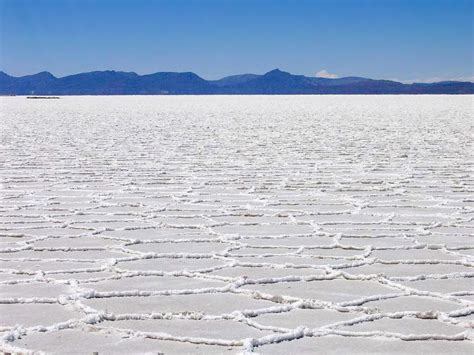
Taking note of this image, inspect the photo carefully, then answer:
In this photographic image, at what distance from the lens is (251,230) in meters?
3.28

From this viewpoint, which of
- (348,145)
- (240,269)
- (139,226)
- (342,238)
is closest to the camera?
(240,269)

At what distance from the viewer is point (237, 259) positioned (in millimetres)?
2725

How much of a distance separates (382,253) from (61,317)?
4.14 feet

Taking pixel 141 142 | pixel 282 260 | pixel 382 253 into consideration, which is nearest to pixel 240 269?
pixel 282 260

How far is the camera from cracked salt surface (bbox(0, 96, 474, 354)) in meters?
1.90

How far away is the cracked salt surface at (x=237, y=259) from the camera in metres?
1.90

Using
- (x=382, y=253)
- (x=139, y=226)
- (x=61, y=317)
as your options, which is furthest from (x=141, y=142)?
(x=61, y=317)

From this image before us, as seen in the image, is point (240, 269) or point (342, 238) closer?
point (240, 269)

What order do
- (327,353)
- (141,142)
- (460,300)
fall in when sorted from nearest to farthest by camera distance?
(327,353), (460,300), (141,142)

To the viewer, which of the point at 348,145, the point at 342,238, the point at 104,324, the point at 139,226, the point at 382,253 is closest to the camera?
the point at 104,324

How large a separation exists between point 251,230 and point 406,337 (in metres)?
1.46

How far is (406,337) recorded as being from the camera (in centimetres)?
186

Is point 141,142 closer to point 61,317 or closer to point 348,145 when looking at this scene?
point 348,145

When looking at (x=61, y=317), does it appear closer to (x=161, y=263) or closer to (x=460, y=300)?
(x=161, y=263)
